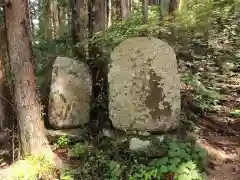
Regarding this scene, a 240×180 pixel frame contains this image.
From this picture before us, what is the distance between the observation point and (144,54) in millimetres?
6133

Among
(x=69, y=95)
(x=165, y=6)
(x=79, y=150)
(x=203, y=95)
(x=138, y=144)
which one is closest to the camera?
(x=138, y=144)

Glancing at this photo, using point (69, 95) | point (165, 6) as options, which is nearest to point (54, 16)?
point (165, 6)

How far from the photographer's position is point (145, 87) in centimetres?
611

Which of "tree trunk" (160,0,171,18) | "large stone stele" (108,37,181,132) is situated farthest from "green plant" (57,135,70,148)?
"tree trunk" (160,0,171,18)

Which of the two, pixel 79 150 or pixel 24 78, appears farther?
pixel 79 150

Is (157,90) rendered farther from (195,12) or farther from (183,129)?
(195,12)

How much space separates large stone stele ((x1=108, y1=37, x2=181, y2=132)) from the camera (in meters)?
6.09

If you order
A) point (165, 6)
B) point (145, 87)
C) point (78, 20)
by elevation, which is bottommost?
point (145, 87)

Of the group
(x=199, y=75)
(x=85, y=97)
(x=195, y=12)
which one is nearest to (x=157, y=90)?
(x=85, y=97)

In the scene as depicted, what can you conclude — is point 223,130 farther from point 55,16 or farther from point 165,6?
point 55,16

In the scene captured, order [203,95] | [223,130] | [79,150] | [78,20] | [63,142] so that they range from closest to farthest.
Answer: [79,150]
[63,142]
[223,130]
[203,95]
[78,20]

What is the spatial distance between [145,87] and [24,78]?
209 centimetres

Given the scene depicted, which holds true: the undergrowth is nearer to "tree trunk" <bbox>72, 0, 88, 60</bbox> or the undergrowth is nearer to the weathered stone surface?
the weathered stone surface

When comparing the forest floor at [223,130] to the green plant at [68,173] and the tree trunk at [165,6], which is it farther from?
the tree trunk at [165,6]
